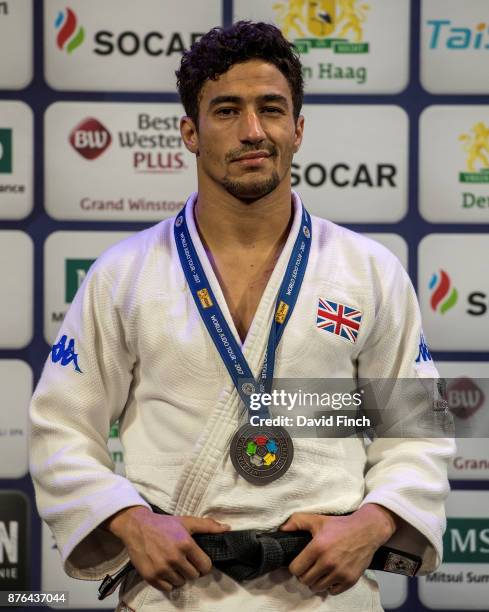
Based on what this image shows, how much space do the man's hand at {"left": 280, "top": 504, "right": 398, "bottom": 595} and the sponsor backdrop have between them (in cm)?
141

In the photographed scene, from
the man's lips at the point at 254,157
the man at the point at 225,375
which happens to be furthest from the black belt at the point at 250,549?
the man's lips at the point at 254,157

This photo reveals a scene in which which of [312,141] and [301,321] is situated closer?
[301,321]

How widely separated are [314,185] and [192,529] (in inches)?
62.4

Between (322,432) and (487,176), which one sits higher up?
(487,176)

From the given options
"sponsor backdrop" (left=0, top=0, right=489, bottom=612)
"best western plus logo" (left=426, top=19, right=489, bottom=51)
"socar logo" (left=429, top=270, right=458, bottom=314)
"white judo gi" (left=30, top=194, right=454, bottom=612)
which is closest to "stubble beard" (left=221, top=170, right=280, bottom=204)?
"white judo gi" (left=30, top=194, right=454, bottom=612)

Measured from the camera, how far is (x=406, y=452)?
1890mm

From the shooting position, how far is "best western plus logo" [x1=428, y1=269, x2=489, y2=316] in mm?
3098

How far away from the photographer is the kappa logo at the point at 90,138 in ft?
10.1

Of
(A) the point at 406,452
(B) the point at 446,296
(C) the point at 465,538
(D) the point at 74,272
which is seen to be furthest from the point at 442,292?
(A) the point at 406,452

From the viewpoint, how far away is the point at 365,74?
3.07 metres

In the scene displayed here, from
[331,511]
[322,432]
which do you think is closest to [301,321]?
[322,432]

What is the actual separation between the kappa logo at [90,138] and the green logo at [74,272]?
321 mm

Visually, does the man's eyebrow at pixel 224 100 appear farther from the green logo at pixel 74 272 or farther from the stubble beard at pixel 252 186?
the green logo at pixel 74 272

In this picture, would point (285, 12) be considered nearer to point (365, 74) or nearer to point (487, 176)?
point (365, 74)
